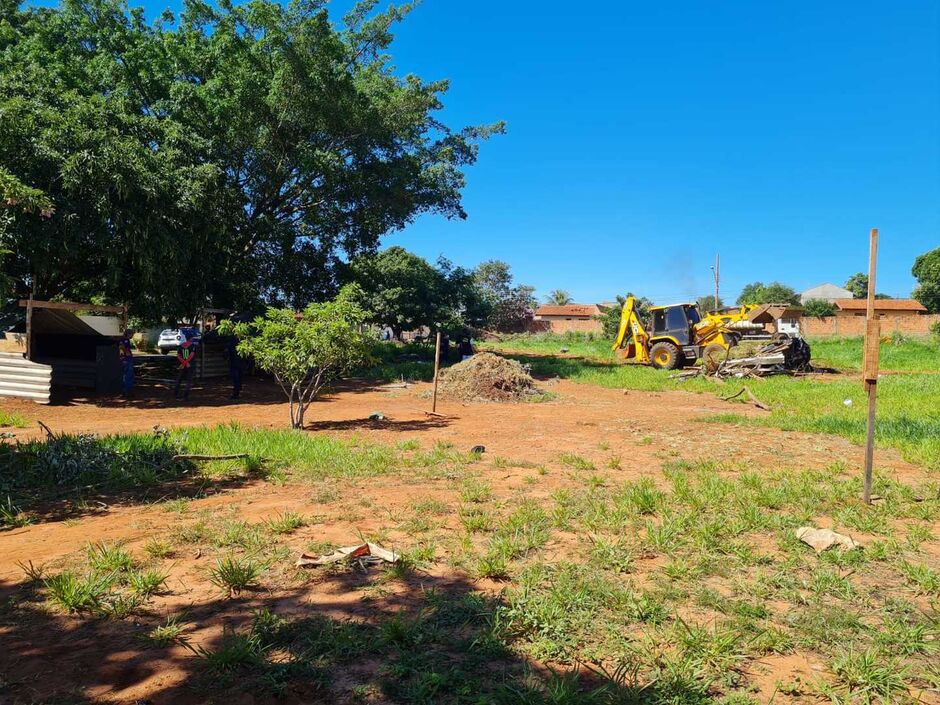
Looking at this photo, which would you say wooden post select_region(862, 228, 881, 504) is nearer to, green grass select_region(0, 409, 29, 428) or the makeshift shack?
green grass select_region(0, 409, 29, 428)

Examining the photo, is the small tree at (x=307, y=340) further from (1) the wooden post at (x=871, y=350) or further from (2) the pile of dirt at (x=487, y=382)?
(1) the wooden post at (x=871, y=350)

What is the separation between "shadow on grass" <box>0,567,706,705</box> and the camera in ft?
8.29

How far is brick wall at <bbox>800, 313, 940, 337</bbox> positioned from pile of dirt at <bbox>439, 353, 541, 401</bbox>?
34.3 meters

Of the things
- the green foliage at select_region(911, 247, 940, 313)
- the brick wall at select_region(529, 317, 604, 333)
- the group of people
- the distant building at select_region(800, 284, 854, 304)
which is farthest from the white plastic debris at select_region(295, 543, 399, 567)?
the distant building at select_region(800, 284, 854, 304)

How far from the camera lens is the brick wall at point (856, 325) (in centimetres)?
3959

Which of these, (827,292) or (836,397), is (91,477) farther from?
(827,292)

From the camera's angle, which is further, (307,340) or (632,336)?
(632,336)

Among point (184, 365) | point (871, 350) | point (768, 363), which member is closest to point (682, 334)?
point (768, 363)

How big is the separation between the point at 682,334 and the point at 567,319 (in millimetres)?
50277

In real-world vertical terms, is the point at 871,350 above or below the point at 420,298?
below

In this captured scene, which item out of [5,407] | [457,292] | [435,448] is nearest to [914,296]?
[457,292]

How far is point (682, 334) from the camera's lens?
20.9m

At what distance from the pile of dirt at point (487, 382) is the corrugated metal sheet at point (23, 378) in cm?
924

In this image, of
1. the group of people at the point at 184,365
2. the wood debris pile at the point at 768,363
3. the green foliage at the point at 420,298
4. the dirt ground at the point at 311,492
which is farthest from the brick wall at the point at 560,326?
the group of people at the point at 184,365
